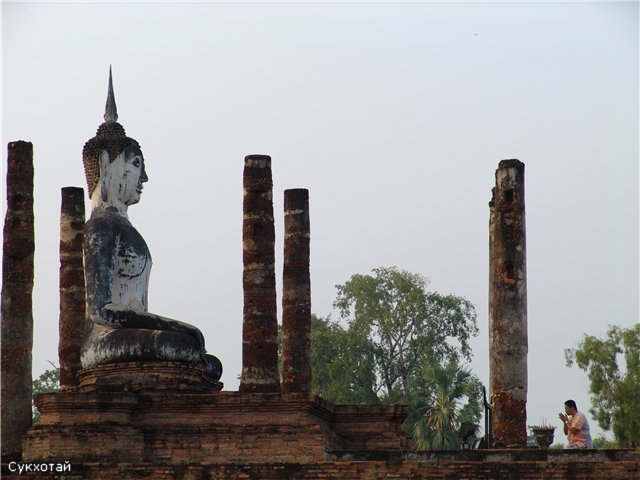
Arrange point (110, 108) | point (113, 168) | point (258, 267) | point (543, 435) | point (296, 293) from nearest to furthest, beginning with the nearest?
point (543, 435), point (258, 267), point (113, 168), point (110, 108), point (296, 293)

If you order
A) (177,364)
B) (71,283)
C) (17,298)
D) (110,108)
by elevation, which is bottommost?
(177,364)

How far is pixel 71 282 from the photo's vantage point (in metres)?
21.6

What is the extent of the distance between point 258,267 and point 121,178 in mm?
2189

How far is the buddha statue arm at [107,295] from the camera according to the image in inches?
758

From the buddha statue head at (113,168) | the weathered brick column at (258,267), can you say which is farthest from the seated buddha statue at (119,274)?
the weathered brick column at (258,267)

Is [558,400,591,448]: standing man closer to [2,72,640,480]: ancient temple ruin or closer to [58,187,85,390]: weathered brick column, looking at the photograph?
[2,72,640,480]: ancient temple ruin

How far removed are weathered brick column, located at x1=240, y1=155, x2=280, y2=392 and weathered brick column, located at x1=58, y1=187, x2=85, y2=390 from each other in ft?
9.29

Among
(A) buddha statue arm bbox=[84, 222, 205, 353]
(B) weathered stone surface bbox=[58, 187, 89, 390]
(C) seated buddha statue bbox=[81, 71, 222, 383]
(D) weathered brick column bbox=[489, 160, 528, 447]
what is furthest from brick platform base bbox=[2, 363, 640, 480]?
(B) weathered stone surface bbox=[58, 187, 89, 390]

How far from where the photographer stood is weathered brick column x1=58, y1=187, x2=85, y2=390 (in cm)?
2148

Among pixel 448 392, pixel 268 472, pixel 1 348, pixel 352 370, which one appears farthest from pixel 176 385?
pixel 352 370

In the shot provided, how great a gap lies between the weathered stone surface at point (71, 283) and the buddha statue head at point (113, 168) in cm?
136

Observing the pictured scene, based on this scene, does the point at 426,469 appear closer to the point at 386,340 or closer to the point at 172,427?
the point at 172,427

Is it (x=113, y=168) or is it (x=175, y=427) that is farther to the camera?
(x=113, y=168)

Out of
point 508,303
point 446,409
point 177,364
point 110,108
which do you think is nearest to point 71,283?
point 110,108
